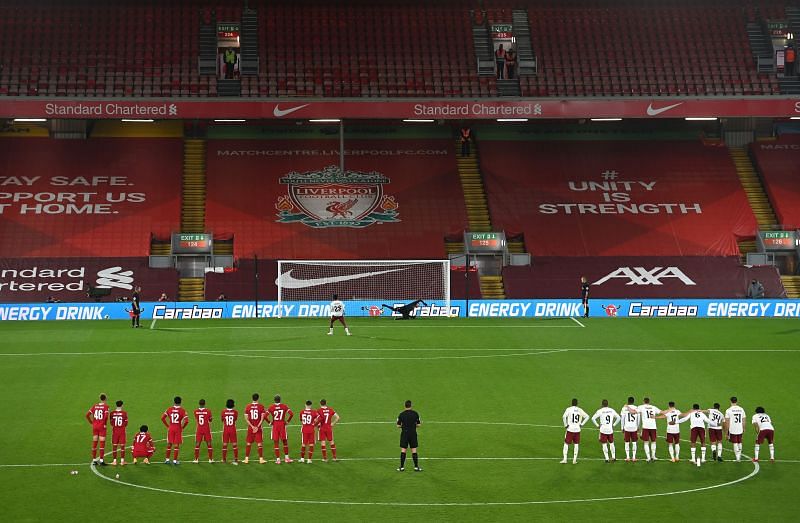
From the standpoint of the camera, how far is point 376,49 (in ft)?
194

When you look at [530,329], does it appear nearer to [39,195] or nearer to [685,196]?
[685,196]

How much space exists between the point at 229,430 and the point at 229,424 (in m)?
0.20

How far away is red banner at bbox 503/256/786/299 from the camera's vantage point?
5109 centimetres

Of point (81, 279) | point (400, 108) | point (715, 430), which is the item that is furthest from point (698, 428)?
point (81, 279)

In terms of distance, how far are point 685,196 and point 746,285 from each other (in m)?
7.44

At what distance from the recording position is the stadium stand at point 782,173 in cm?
5656

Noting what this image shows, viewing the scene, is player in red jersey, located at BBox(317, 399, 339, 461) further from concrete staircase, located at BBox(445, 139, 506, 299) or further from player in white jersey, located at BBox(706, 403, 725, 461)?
concrete staircase, located at BBox(445, 139, 506, 299)

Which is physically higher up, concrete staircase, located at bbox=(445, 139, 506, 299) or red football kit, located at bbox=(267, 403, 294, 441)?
concrete staircase, located at bbox=(445, 139, 506, 299)

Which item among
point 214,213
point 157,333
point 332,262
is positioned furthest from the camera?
point 214,213

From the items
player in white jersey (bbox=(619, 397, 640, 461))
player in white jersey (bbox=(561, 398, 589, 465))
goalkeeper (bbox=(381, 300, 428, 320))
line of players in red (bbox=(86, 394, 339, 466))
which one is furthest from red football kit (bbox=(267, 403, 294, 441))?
goalkeeper (bbox=(381, 300, 428, 320))

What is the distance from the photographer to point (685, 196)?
189ft

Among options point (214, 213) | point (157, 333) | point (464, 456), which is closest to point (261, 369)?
point (157, 333)

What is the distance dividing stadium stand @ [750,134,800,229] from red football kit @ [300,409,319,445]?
125 ft

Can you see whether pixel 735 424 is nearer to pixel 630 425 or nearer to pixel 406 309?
pixel 630 425
